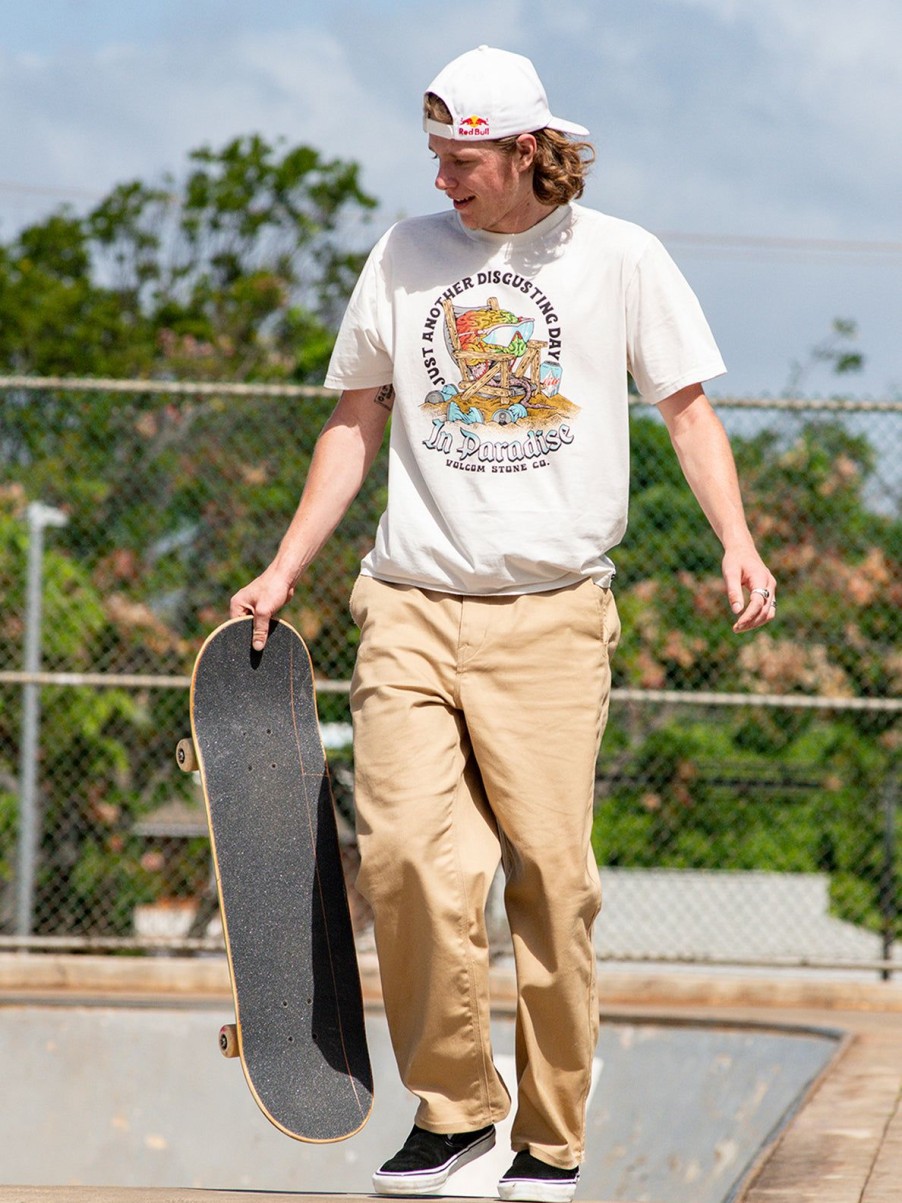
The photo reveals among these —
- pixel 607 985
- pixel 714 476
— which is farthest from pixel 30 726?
pixel 714 476

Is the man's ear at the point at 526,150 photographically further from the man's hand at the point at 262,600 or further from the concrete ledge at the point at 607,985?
the concrete ledge at the point at 607,985

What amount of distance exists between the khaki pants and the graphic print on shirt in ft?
0.92

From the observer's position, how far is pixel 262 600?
318 centimetres

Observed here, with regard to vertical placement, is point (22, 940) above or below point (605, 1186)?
above

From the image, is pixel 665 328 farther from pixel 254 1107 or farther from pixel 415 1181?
pixel 254 1107

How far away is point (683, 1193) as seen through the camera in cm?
476

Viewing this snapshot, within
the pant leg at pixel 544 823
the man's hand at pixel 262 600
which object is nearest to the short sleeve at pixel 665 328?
the pant leg at pixel 544 823

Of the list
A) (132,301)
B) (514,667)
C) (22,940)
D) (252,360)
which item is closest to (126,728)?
(22,940)

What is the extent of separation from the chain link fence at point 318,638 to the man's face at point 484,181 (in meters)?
3.70

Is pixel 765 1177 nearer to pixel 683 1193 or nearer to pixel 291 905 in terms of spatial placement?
pixel 291 905

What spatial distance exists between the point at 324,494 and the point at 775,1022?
3.45m

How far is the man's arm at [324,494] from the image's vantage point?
3.16 metres

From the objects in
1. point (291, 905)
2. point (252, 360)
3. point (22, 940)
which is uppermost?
point (252, 360)

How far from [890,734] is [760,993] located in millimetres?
1214
